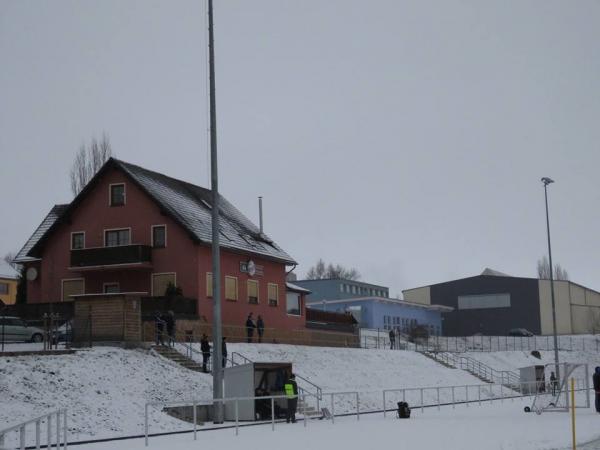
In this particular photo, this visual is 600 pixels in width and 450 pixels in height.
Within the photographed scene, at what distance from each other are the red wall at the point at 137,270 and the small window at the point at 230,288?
11.6 inches

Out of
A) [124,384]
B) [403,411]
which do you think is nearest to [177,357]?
[124,384]

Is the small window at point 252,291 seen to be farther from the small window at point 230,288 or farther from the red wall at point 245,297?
the small window at point 230,288

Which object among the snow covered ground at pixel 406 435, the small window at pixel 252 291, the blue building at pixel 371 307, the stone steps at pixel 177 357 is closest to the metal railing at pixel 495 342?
the blue building at pixel 371 307

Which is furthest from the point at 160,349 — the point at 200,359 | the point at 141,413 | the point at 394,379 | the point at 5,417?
the point at 394,379

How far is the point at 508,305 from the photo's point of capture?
9731 cm

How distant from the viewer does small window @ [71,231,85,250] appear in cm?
5188

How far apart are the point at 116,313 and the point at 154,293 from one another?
14.3 meters

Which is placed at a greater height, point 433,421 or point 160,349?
point 160,349

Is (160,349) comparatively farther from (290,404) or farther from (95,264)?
(95,264)

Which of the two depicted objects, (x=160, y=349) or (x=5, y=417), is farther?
(x=160, y=349)

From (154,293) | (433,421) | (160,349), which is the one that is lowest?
(433,421)

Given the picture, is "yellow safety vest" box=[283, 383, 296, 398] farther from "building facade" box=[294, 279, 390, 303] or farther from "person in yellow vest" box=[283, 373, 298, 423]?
"building facade" box=[294, 279, 390, 303]

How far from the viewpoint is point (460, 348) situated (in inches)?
3142

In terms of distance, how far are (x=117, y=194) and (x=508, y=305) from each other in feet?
191
